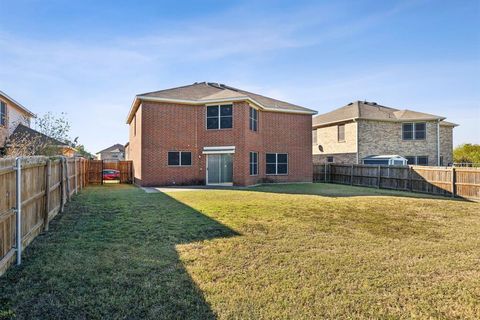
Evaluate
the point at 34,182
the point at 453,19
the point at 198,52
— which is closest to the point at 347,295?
the point at 34,182

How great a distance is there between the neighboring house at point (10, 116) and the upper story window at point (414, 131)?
101 ft

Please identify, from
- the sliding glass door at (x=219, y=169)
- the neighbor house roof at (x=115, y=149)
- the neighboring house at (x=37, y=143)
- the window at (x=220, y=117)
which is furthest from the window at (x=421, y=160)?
the neighbor house roof at (x=115, y=149)

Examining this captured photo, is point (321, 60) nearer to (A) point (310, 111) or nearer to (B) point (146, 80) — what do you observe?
(A) point (310, 111)

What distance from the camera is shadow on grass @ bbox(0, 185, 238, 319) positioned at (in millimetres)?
3229

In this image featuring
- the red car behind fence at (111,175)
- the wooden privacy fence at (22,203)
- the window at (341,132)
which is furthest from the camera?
the window at (341,132)

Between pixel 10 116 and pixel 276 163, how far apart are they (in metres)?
19.9

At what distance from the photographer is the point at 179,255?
503 centimetres

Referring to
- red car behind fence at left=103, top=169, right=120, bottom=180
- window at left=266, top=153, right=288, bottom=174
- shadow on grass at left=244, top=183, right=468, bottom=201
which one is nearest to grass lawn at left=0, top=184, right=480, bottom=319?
shadow on grass at left=244, top=183, right=468, bottom=201

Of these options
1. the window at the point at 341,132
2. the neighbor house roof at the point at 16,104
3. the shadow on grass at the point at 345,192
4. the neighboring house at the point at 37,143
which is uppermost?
the neighbor house roof at the point at 16,104

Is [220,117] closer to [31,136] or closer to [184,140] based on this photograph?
[184,140]

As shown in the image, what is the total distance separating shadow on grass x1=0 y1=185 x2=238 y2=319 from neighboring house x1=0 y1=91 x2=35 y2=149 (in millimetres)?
17511

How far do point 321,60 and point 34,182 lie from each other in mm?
14861

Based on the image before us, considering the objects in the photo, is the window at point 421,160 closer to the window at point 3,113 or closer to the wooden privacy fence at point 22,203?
the wooden privacy fence at point 22,203

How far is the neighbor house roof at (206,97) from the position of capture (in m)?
17.3
